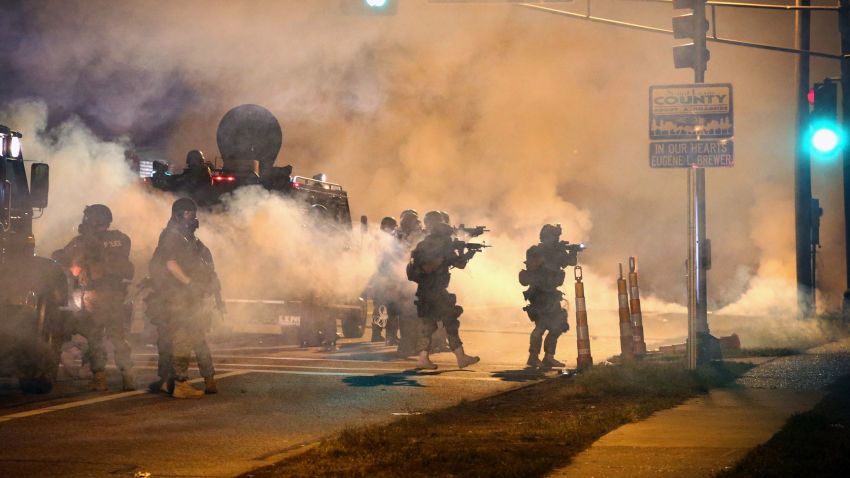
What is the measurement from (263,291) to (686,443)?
9124 millimetres

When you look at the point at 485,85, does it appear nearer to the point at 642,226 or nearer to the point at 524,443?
the point at 642,226

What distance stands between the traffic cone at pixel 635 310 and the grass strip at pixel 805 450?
458cm

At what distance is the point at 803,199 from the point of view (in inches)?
837

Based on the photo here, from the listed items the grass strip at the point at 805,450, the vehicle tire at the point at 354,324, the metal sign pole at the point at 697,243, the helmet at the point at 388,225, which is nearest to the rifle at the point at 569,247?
the metal sign pole at the point at 697,243

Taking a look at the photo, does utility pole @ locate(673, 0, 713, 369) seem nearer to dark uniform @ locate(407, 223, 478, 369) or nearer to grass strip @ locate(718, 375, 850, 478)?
dark uniform @ locate(407, 223, 478, 369)

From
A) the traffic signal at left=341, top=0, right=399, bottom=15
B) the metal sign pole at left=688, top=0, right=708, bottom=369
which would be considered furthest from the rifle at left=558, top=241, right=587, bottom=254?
the traffic signal at left=341, top=0, right=399, bottom=15

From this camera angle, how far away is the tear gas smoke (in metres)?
26.9

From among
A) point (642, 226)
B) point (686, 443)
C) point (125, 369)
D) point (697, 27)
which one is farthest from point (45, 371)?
point (642, 226)

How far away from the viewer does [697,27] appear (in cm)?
1260

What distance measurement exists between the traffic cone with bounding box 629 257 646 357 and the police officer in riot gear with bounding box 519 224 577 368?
2.61 ft

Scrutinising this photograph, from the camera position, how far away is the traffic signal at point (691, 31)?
41.0 feet

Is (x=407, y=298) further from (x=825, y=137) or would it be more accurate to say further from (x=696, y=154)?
(x=825, y=137)

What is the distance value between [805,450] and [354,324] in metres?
11.9

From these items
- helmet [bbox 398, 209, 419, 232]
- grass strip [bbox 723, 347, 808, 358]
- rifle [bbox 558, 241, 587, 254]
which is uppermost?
helmet [bbox 398, 209, 419, 232]
